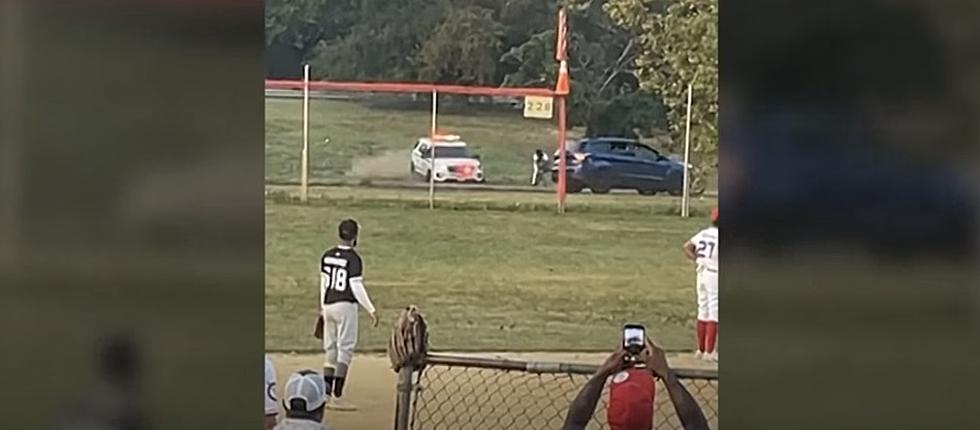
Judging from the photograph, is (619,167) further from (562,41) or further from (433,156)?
(433,156)

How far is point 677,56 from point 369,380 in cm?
103

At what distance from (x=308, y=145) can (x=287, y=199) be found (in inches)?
5.5

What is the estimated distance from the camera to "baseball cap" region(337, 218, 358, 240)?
12.0 ft

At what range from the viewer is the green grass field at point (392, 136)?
3277mm

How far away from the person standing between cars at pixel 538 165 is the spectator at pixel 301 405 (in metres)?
1.40

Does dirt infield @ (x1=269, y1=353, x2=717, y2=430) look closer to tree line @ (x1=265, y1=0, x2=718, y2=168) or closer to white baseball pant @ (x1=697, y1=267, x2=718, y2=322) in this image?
white baseball pant @ (x1=697, y1=267, x2=718, y2=322)
